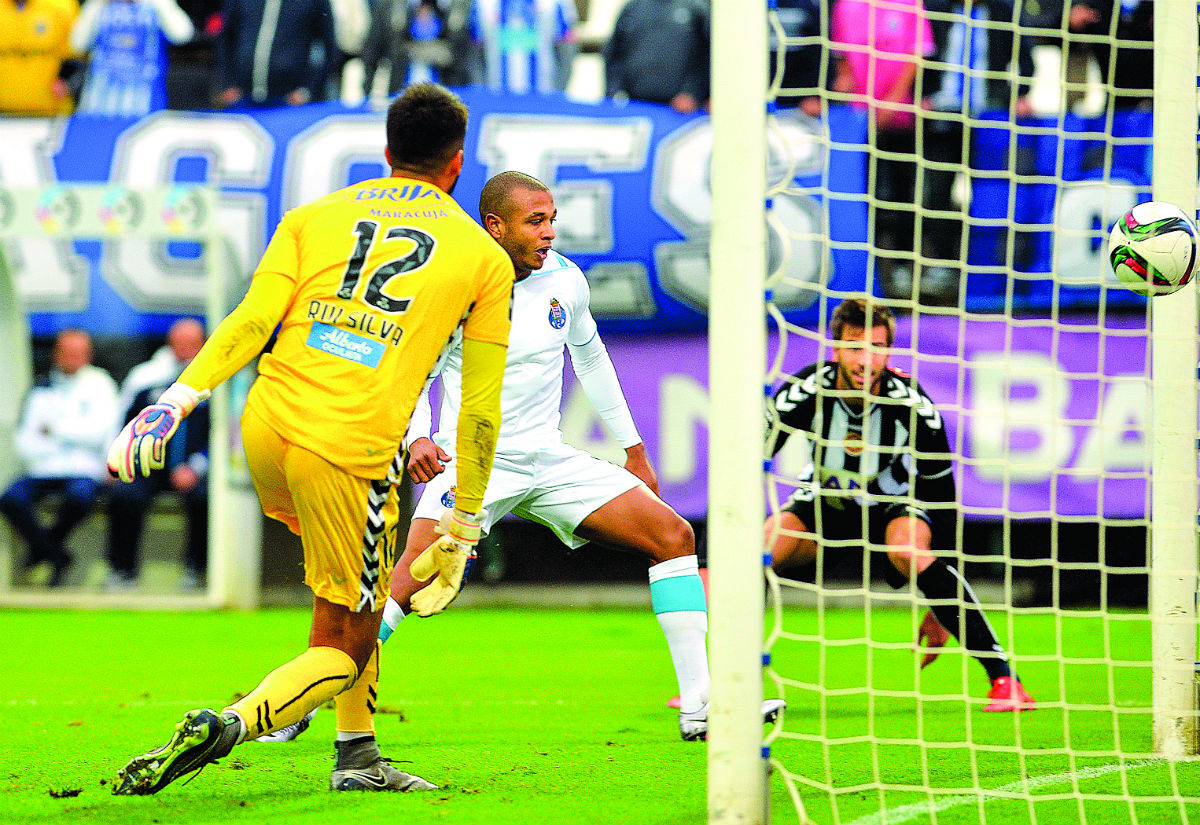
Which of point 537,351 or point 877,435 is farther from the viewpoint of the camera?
point 877,435

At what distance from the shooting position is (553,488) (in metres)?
4.84

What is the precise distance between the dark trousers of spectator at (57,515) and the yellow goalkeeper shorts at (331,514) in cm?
797

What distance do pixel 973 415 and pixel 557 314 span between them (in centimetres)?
174

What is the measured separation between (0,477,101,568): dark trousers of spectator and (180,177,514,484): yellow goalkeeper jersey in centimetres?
797

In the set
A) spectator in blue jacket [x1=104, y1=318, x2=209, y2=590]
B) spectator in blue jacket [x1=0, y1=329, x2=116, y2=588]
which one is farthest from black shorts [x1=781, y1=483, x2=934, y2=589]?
spectator in blue jacket [x1=0, y1=329, x2=116, y2=588]

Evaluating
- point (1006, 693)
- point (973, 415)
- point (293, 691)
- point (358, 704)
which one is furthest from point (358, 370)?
point (1006, 693)

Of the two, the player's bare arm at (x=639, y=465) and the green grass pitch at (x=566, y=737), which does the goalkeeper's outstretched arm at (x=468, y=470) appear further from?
the player's bare arm at (x=639, y=465)

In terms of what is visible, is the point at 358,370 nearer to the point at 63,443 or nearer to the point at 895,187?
the point at 895,187

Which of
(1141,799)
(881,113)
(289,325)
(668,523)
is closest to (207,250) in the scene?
(881,113)

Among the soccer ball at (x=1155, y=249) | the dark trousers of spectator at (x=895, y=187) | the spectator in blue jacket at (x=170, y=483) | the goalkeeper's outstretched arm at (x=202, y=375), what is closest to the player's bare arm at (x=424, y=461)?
the goalkeeper's outstretched arm at (x=202, y=375)

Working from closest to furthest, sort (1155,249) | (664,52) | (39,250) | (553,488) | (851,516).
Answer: (1155,249) → (553,488) → (851,516) → (664,52) → (39,250)

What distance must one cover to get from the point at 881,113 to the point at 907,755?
6.44 m

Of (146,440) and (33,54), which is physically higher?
(33,54)

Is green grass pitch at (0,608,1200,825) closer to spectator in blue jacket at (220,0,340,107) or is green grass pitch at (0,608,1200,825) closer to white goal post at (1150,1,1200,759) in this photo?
white goal post at (1150,1,1200,759)
